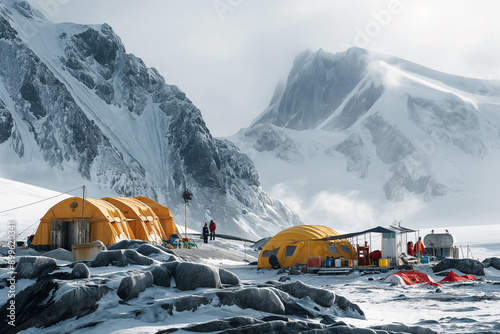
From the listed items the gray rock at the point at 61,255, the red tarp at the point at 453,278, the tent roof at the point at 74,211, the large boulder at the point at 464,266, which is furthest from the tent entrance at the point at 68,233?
the red tarp at the point at 453,278

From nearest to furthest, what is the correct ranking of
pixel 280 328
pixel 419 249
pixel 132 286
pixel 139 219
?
1. pixel 280 328
2. pixel 132 286
3. pixel 419 249
4. pixel 139 219

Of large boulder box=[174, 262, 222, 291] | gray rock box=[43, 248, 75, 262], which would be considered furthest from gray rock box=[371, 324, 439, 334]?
gray rock box=[43, 248, 75, 262]

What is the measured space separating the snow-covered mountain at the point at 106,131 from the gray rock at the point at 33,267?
84.3 metres

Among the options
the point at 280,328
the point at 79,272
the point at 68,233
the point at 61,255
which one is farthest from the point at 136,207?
the point at 280,328

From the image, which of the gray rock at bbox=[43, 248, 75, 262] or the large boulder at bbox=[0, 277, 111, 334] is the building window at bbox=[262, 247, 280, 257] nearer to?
the gray rock at bbox=[43, 248, 75, 262]

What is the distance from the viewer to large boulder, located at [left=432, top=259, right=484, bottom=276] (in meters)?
24.6

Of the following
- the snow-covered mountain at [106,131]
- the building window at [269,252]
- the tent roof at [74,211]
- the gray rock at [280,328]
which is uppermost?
the snow-covered mountain at [106,131]

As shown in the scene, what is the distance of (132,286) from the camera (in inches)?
500

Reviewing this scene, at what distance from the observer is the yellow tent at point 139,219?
121 ft

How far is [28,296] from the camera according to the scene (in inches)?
473

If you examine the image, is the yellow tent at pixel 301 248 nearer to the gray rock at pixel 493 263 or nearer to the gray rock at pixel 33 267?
the gray rock at pixel 493 263

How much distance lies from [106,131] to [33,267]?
108m

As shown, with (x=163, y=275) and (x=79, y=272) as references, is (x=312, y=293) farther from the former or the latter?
(x=79, y=272)

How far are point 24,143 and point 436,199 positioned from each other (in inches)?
5382
